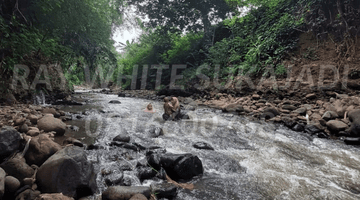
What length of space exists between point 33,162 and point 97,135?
1.68 meters

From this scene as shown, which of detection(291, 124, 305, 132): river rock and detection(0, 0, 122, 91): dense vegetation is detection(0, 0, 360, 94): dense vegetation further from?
detection(291, 124, 305, 132): river rock

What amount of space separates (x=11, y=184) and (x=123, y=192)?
3.72 ft

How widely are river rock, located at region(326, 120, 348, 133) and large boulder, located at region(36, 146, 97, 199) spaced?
590 centimetres

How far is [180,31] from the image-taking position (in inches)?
718

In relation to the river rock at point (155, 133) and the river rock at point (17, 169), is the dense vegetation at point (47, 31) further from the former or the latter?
the river rock at point (155, 133)

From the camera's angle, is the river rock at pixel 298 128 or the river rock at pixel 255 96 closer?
the river rock at pixel 298 128

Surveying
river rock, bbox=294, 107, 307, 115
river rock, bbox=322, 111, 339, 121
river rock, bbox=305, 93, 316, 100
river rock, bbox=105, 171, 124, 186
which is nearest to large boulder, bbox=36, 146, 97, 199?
river rock, bbox=105, 171, 124, 186

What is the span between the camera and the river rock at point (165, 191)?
212 cm

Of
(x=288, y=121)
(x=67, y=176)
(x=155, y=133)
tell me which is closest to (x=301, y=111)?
(x=288, y=121)

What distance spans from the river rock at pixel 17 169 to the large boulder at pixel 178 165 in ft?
4.95

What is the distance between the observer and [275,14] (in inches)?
425

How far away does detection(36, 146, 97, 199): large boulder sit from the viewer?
1.91 m

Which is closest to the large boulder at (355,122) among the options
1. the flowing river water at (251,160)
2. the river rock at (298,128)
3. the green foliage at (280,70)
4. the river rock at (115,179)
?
the flowing river water at (251,160)

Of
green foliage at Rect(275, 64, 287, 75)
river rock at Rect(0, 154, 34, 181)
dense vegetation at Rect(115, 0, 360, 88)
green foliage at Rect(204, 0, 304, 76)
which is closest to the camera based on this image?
river rock at Rect(0, 154, 34, 181)
